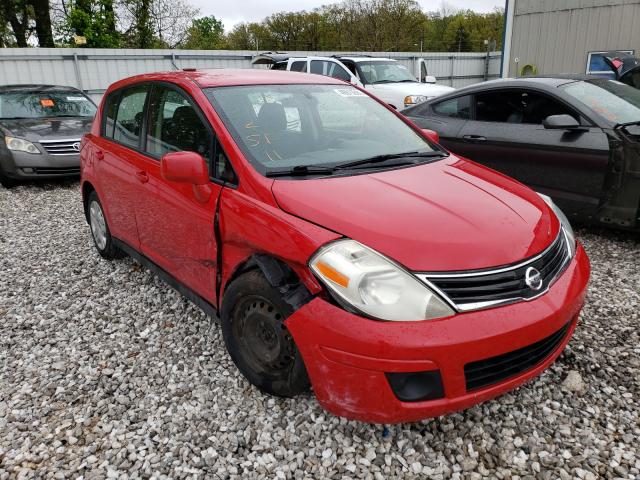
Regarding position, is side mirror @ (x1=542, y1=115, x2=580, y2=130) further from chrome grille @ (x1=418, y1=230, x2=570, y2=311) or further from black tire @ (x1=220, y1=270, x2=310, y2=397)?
black tire @ (x1=220, y1=270, x2=310, y2=397)

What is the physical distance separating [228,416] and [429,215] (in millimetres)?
1380

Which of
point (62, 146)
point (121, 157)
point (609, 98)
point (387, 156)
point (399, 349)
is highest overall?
point (609, 98)

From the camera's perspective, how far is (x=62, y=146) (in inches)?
302

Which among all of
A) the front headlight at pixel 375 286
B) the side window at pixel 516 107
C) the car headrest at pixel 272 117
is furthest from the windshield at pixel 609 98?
the front headlight at pixel 375 286

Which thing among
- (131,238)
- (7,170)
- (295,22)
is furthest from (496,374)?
(295,22)

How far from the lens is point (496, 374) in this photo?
2088 mm

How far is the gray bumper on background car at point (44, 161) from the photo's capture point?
296 inches

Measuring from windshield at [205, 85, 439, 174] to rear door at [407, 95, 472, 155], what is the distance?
2.19 metres

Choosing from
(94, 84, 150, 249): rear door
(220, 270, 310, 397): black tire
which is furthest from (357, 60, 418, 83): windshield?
(220, 270, 310, 397): black tire

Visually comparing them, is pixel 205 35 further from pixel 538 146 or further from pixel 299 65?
pixel 538 146

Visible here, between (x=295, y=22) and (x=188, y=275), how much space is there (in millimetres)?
42665

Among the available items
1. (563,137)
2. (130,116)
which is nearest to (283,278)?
(130,116)

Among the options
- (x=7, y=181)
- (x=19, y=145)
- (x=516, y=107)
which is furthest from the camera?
(x=7, y=181)

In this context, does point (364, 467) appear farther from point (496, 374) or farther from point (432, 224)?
point (432, 224)
